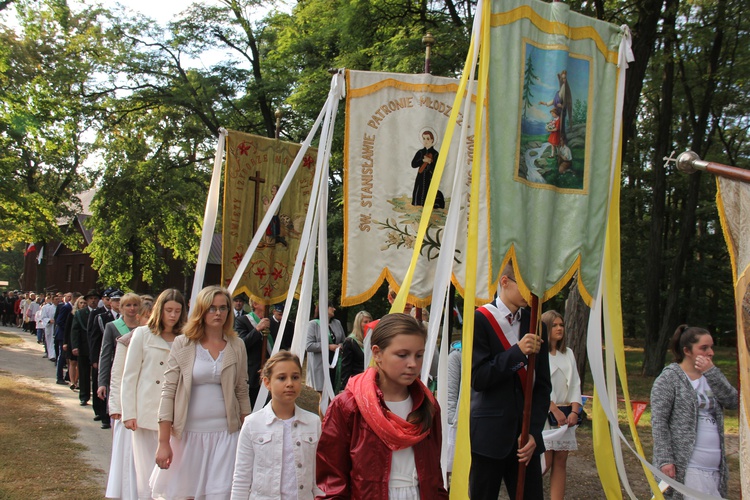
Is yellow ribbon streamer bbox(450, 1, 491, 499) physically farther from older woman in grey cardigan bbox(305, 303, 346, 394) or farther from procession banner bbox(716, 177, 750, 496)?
older woman in grey cardigan bbox(305, 303, 346, 394)

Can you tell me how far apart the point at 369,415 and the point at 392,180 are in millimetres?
4365

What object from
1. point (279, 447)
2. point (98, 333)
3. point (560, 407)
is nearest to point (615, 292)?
point (560, 407)

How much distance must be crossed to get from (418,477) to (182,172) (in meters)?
23.4

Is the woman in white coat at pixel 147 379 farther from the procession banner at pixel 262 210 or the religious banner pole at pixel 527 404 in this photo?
the religious banner pole at pixel 527 404

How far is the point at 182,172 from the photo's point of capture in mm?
25219

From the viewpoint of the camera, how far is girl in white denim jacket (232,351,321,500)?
3.88m

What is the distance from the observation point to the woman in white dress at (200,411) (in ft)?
16.2

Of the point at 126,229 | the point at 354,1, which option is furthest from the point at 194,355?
the point at 126,229

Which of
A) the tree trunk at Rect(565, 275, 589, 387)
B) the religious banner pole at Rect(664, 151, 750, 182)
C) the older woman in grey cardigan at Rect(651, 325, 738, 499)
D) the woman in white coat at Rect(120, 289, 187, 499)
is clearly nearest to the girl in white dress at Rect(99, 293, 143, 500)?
the woman in white coat at Rect(120, 289, 187, 499)

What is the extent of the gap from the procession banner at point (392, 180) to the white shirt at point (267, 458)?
3.12m

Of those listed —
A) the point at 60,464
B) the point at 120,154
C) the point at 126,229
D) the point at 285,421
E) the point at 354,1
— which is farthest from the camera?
Result: the point at 120,154

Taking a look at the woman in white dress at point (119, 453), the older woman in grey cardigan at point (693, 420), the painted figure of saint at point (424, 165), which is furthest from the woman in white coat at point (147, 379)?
the older woman in grey cardigan at point (693, 420)

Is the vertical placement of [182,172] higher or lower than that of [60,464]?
higher

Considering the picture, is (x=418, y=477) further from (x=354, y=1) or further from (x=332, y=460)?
(x=354, y=1)
